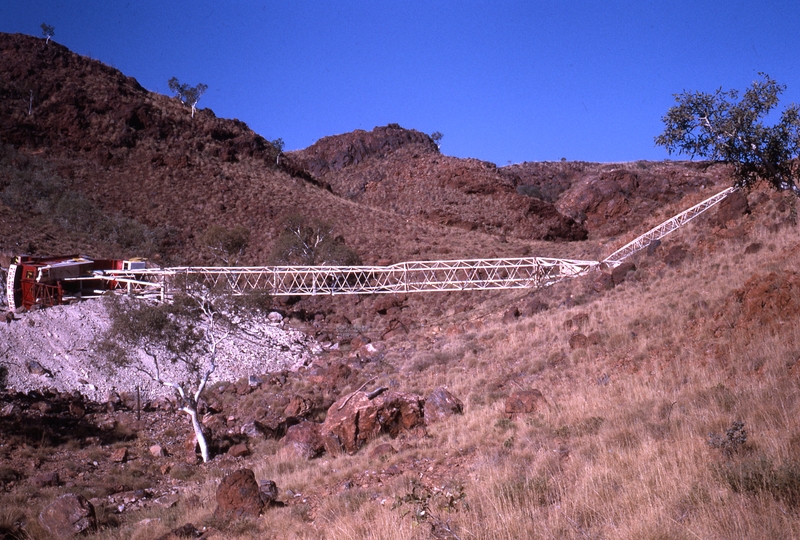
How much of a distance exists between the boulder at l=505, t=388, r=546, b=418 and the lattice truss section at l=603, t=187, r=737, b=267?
18.4 metres

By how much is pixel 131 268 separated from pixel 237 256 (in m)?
12.7

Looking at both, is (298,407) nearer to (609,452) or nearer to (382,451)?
(382,451)

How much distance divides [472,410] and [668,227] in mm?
22377

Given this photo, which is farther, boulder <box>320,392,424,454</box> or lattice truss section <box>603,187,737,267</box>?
lattice truss section <box>603,187,737,267</box>

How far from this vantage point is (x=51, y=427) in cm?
1545

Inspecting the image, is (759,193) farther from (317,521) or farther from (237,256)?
(237,256)

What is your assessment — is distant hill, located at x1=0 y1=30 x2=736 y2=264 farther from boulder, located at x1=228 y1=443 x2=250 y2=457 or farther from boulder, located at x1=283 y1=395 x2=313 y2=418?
boulder, located at x1=228 y1=443 x2=250 y2=457

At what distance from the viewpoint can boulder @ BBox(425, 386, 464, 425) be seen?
511 inches

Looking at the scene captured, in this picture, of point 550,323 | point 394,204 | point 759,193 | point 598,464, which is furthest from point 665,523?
point 394,204

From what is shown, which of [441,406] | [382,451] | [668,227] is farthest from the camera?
[668,227]

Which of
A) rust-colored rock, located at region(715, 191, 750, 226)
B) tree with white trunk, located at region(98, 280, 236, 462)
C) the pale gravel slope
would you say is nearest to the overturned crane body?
the pale gravel slope

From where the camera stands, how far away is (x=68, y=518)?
9.16 metres

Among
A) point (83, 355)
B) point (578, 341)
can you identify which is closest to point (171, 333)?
point (83, 355)

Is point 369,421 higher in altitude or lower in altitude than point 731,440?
lower
